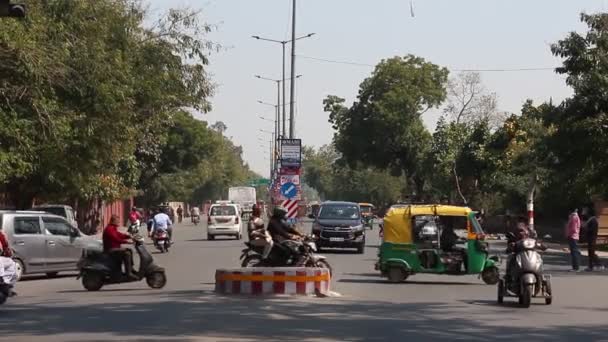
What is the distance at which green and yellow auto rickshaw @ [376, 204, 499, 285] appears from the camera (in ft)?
78.5

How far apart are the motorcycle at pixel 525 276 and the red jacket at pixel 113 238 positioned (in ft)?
26.0

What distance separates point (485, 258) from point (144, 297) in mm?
7999

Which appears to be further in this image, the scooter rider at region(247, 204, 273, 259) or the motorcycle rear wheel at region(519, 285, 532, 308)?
the scooter rider at region(247, 204, 273, 259)

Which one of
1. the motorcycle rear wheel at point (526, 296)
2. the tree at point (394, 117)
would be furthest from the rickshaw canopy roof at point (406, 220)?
the tree at point (394, 117)

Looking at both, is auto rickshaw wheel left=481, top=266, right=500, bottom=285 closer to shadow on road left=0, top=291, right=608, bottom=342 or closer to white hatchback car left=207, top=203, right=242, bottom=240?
A: shadow on road left=0, top=291, right=608, bottom=342

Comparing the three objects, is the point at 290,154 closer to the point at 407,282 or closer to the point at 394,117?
the point at 407,282

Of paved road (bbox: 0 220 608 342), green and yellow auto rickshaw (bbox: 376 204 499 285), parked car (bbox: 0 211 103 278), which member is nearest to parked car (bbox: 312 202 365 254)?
parked car (bbox: 0 211 103 278)

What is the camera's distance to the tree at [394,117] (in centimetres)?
8494

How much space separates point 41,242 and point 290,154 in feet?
40.5

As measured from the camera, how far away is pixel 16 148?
2800 cm

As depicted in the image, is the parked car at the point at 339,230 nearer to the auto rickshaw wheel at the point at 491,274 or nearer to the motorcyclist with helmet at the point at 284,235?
the auto rickshaw wheel at the point at 491,274

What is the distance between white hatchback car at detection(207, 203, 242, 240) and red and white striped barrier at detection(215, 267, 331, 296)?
31.9 m

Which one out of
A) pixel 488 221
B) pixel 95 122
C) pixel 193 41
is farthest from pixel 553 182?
pixel 95 122

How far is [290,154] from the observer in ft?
123
